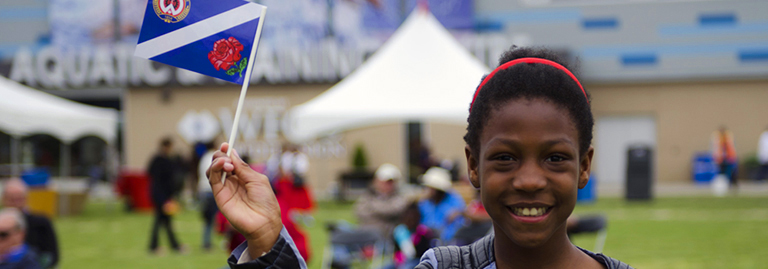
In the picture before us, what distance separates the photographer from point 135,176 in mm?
18047

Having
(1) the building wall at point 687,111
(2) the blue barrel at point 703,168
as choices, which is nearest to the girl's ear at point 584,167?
(1) the building wall at point 687,111

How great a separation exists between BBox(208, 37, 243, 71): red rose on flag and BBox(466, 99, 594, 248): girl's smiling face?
0.69 metres

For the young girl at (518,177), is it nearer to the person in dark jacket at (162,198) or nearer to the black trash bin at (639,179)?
the person in dark jacket at (162,198)

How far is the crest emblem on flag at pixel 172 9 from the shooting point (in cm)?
172

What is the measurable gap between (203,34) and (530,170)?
0.88 metres

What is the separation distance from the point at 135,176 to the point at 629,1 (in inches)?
686

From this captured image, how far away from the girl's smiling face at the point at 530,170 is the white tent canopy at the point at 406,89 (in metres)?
7.01

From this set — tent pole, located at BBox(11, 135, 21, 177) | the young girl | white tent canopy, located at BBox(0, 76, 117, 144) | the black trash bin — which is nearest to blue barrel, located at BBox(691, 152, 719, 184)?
the black trash bin

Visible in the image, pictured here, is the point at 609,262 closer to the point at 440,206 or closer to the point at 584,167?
the point at 584,167

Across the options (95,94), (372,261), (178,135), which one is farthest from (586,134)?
(95,94)

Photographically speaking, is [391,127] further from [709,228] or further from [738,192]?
[709,228]

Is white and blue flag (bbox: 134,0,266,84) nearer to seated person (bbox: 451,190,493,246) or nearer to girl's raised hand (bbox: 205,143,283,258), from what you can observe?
girl's raised hand (bbox: 205,143,283,258)

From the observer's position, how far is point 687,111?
24875mm

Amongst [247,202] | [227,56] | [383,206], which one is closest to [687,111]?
[383,206]
